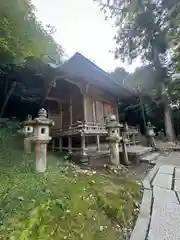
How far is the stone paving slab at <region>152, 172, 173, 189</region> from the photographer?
3.81 metres

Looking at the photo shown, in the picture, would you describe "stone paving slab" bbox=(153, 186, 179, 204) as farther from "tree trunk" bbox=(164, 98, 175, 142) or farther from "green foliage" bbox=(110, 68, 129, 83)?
"green foliage" bbox=(110, 68, 129, 83)

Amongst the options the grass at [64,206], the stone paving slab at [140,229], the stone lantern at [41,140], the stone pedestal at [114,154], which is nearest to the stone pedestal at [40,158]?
the stone lantern at [41,140]

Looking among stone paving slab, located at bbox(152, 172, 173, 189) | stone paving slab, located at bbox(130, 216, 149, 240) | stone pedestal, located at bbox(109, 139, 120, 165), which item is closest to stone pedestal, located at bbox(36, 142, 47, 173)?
stone pedestal, located at bbox(109, 139, 120, 165)

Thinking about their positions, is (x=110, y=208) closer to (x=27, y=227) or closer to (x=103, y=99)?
(x=27, y=227)

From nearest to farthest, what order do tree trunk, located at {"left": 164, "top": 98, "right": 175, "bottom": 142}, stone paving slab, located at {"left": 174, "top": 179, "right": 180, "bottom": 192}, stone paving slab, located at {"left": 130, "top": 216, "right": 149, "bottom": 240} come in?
stone paving slab, located at {"left": 130, "top": 216, "right": 149, "bottom": 240} < stone paving slab, located at {"left": 174, "top": 179, "right": 180, "bottom": 192} < tree trunk, located at {"left": 164, "top": 98, "right": 175, "bottom": 142}

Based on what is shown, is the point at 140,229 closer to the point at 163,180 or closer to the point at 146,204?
the point at 146,204

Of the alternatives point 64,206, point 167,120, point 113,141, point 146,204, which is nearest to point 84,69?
point 113,141

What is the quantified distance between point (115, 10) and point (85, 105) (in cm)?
902

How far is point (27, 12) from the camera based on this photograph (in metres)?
6.46

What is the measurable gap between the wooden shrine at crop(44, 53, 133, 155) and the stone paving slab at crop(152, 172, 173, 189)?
2.70 meters

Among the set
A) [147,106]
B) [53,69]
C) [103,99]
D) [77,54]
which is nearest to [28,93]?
[53,69]

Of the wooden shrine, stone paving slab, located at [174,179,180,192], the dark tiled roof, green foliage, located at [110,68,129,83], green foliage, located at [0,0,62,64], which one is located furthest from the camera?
green foliage, located at [110,68,129,83]

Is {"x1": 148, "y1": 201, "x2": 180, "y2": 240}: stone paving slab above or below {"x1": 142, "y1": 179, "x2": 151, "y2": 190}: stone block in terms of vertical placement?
below

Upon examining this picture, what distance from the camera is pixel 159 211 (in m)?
2.68
